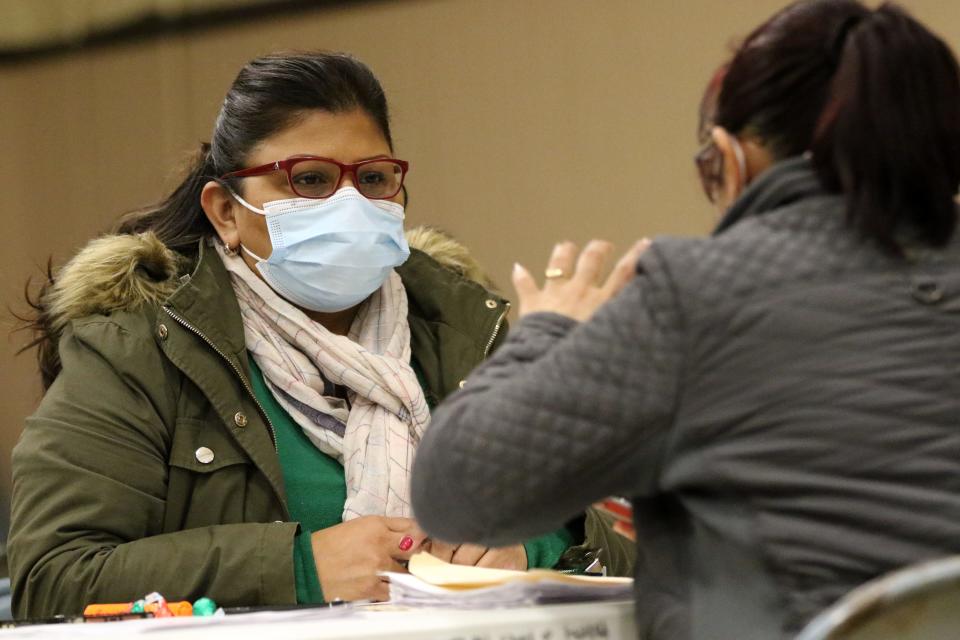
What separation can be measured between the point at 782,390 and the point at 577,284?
29cm

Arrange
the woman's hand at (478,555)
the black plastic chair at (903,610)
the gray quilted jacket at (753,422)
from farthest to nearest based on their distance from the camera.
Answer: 1. the woman's hand at (478,555)
2. the gray quilted jacket at (753,422)
3. the black plastic chair at (903,610)

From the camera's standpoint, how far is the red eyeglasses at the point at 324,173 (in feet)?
7.95

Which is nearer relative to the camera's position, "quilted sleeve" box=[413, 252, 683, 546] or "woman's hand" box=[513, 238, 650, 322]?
"quilted sleeve" box=[413, 252, 683, 546]

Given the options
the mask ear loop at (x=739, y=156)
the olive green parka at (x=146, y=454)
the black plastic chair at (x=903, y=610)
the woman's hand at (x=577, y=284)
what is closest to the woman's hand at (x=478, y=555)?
the olive green parka at (x=146, y=454)

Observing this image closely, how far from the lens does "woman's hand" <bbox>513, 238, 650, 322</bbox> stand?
1.40 metres

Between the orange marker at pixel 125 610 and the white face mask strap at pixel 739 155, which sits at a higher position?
the white face mask strap at pixel 739 155

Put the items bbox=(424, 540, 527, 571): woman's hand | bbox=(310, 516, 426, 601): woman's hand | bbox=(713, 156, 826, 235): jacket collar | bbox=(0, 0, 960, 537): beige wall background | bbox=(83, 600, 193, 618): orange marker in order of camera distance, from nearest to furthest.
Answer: bbox=(713, 156, 826, 235): jacket collar → bbox=(83, 600, 193, 618): orange marker → bbox=(310, 516, 426, 601): woman's hand → bbox=(424, 540, 527, 571): woman's hand → bbox=(0, 0, 960, 537): beige wall background

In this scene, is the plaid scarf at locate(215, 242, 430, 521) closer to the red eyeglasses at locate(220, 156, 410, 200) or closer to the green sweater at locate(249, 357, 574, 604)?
the green sweater at locate(249, 357, 574, 604)

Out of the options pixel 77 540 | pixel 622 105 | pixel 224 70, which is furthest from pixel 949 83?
pixel 224 70

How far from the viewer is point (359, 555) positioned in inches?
82.1

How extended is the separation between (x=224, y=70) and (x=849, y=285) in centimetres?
425

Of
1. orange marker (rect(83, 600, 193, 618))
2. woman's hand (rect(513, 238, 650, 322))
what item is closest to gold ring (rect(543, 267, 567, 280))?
woman's hand (rect(513, 238, 650, 322))

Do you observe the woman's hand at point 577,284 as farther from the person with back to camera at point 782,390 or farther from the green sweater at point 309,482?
the green sweater at point 309,482

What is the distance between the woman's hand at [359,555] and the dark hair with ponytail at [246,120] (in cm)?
71
